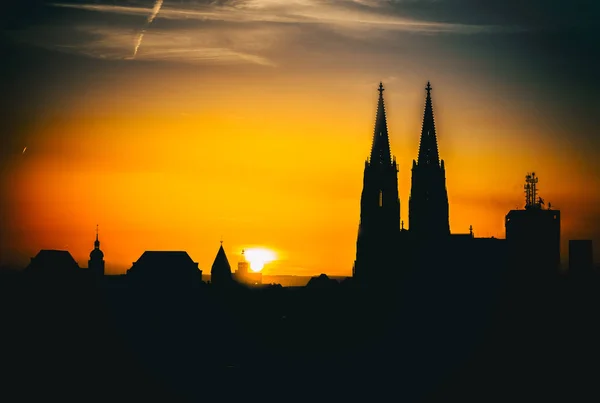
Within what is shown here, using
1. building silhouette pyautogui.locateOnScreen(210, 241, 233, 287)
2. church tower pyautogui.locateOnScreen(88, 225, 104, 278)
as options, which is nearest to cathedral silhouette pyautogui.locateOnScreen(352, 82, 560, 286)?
building silhouette pyautogui.locateOnScreen(210, 241, 233, 287)

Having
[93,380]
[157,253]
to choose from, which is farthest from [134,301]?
[93,380]

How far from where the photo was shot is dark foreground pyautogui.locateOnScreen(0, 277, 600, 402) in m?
76.8

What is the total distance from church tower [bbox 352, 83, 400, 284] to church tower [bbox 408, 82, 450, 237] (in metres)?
3.12

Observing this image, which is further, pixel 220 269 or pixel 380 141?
pixel 220 269

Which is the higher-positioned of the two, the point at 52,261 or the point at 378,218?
the point at 378,218

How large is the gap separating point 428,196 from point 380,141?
27.8 ft

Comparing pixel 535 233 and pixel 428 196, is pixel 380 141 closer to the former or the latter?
pixel 428 196

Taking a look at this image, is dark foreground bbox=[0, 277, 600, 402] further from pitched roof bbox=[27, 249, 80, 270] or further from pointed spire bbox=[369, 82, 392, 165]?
pointed spire bbox=[369, 82, 392, 165]

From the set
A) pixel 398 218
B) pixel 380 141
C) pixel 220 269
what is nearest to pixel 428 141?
pixel 380 141


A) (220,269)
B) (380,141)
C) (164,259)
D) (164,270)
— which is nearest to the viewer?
(380,141)

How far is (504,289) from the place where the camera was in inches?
4392

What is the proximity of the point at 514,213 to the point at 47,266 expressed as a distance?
197ft

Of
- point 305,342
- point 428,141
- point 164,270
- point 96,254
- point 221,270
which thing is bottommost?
point 305,342

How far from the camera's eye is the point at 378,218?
104 m
